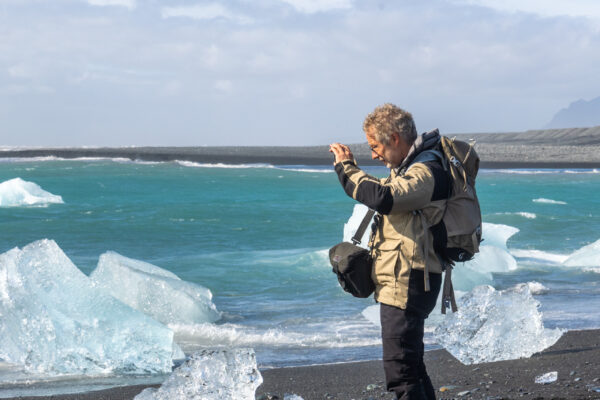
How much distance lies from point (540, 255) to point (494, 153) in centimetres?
5183

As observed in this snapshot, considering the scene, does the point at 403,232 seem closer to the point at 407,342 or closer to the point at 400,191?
the point at 400,191

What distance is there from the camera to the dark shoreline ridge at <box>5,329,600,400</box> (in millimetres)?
3973

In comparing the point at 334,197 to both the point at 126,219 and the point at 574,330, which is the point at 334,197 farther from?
the point at 574,330

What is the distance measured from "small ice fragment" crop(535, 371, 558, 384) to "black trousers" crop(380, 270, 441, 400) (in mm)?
1425

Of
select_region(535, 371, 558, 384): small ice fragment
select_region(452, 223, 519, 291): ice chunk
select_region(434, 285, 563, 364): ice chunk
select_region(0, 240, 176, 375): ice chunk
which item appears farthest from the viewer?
select_region(452, 223, 519, 291): ice chunk

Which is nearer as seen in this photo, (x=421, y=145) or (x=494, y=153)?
(x=421, y=145)

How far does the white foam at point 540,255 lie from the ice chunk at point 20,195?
53.7ft

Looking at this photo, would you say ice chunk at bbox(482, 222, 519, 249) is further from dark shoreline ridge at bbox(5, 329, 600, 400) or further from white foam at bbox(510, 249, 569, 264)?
dark shoreline ridge at bbox(5, 329, 600, 400)

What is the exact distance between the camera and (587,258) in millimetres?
10797

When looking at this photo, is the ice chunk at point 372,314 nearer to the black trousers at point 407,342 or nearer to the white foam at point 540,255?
the black trousers at point 407,342

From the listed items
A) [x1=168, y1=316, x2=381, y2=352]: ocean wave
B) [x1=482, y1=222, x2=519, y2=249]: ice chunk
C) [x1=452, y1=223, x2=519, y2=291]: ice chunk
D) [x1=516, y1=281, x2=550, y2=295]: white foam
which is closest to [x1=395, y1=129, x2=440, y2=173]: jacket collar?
[x1=168, y1=316, x2=381, y2=352]: ocean wave

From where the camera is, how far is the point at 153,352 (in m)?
5.55

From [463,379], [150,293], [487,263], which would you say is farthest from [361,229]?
[487,263]

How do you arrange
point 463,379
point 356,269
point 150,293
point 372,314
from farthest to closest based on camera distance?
point 150,293, point 372,314, point 463,379, point 356,269
